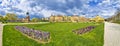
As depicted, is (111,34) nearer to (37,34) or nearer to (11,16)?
(37,34)

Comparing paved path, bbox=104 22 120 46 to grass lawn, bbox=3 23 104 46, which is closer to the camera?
grass lawn, bbox=3 23 104 46

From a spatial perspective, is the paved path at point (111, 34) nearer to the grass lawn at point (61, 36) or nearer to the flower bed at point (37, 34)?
the grass lawn at point (61, 36)

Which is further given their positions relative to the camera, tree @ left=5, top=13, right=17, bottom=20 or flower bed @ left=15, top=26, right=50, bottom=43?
flower bed @ left=15, top=26, right=50, bottom=43

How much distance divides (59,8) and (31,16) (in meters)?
0.54

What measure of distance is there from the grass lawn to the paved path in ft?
0.30

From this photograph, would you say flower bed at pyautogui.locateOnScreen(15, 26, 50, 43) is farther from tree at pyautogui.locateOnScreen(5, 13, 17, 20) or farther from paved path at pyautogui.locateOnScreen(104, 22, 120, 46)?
paved path at pyautogui.locateOnScreen(104, 22, 120, 46)

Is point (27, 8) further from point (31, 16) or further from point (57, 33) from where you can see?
point (57, 33)

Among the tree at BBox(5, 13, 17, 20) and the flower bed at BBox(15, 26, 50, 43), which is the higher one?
the tree at BBox(5, 13, 17, 20)

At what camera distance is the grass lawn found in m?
5.65

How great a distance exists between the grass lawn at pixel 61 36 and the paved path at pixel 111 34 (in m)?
0.09

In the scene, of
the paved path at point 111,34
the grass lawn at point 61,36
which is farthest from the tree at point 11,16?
the paved path at point 111,34

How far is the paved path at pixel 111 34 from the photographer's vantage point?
5.81m

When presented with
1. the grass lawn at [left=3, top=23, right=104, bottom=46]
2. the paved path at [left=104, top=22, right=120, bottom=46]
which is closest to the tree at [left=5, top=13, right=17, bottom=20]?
the grass lawn at [left=3, top=23, right=104, bottom=46]

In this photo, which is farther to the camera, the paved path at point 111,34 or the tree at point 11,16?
the paved path at point 111,34
